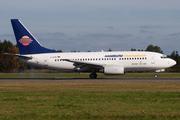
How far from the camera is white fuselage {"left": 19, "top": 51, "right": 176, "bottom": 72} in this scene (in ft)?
117

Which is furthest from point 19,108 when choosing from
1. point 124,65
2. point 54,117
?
point 124,65

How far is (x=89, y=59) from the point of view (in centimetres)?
3703

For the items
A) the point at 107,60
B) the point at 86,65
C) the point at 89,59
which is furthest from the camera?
the point at 89,59

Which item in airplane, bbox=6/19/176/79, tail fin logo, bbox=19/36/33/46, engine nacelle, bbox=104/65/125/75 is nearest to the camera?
engine nacelle, bbox=104/65/125/75

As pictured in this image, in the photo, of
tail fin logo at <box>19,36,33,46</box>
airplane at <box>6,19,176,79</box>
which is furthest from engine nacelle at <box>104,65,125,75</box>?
tail fin logo at <box>19,36,33,46</box>

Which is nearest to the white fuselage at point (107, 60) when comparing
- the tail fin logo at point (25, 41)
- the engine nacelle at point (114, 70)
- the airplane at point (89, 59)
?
the airplane at point (89, 59)

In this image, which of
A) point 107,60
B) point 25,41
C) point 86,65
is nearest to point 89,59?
point 86,65

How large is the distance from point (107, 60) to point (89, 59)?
277 cm

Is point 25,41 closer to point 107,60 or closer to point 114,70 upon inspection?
point 107,60

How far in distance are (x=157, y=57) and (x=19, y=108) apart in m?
27.6

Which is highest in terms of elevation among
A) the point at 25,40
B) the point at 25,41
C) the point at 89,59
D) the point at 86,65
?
the point at 25,40

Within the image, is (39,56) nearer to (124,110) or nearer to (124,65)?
(124,65)

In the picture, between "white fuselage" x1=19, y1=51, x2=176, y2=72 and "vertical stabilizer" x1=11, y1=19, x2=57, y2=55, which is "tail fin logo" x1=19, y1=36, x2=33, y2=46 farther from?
"white fuselage" x1=19, y1=51, x2=176, y2=72

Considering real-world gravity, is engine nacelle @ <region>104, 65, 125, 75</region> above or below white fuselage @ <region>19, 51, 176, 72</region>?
below
